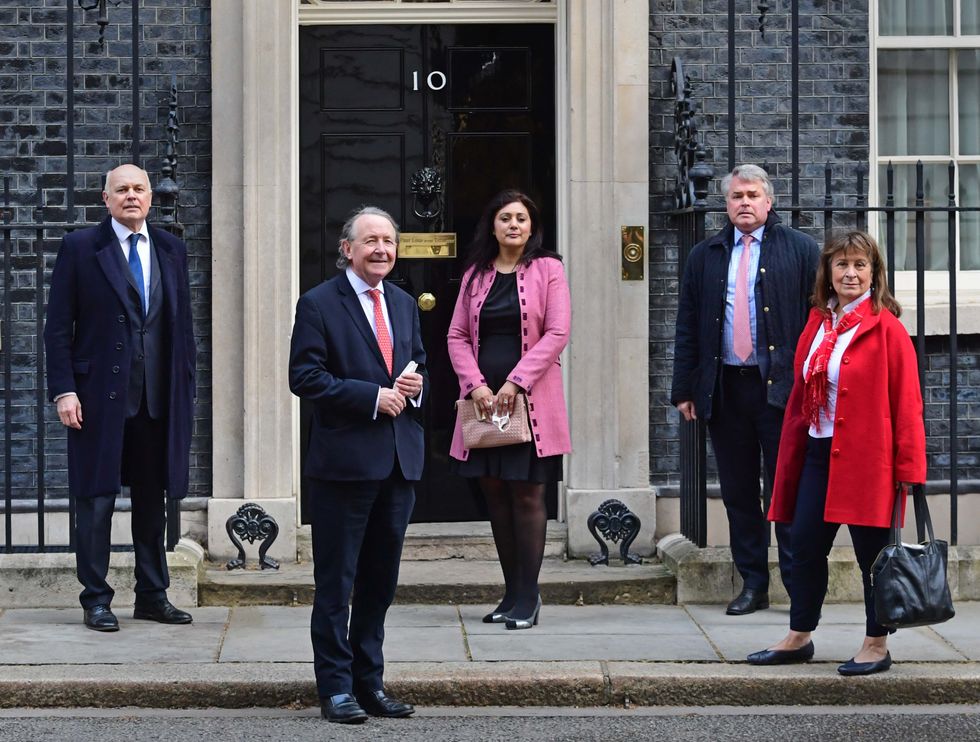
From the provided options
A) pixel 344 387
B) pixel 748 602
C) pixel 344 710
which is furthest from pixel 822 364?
pixel 344 710

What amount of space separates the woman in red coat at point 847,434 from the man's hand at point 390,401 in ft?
5.25

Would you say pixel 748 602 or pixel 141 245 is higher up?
pixel 141 245

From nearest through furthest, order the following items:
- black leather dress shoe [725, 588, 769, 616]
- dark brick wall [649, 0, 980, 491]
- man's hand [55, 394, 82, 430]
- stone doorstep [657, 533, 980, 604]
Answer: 1. man's hand [55, 394, 82, 430]
2. black leather dress shoe [725, 588, 769, 616]
3. stone doorstep [657, 533, 980, 604]
4. dark brick wall [649, 0, 980, 491]

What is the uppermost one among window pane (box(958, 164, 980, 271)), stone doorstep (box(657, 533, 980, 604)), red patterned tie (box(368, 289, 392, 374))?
window pane (box(958, 164, 980, 271))

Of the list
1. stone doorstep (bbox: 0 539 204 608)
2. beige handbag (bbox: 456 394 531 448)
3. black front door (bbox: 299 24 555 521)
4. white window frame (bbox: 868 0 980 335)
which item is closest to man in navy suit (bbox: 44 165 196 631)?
stone doorstep (bbox: 0 539 204 608)

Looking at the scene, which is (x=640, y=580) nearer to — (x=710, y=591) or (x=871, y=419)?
(x=710, y=591)

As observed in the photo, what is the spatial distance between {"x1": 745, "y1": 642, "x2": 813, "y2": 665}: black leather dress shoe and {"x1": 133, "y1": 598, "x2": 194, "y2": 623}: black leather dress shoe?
242 centimetres

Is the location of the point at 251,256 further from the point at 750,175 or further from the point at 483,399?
the point at 750,175

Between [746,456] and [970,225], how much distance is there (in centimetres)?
241

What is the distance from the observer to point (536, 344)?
7172 millimetres

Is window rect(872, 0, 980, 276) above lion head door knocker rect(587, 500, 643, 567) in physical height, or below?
above

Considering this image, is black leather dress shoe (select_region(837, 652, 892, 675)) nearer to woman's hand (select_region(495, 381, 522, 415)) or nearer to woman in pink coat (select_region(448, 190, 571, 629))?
woman in pink coat (select_region(448, 190, 571, 629))

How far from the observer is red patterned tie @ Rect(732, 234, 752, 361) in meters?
7.34

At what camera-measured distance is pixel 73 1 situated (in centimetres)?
838
